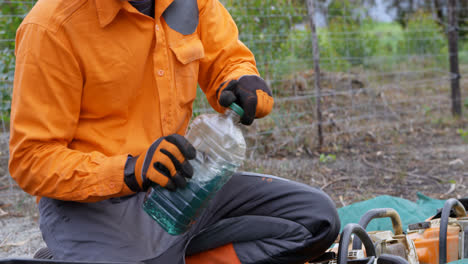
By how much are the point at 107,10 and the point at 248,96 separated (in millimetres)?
699

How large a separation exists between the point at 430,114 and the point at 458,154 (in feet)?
6.26

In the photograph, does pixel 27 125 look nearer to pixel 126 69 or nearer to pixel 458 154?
pixel 126 69

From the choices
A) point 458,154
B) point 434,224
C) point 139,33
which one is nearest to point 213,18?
point 139,33

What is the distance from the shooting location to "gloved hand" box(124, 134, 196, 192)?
1.94 metres

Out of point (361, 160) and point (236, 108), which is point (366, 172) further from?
point (236, 108)

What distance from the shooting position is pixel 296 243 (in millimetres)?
2342

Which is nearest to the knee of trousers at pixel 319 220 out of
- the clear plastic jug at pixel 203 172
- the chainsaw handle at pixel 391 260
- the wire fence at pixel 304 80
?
the chainsaw handle at pixel 391 260

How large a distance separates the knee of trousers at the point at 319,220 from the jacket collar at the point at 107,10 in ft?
3.86

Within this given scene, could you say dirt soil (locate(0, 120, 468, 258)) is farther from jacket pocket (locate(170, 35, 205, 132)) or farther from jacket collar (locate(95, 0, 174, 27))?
jacket collar (locate(95, 0, 174, 27))

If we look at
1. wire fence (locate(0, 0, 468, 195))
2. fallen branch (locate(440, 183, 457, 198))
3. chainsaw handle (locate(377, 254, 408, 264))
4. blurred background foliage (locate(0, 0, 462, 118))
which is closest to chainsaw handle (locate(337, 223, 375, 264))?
chainsaw handle (locate(377, 254, 408, 264))

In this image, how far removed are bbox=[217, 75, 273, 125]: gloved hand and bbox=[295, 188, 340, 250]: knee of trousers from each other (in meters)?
0.47

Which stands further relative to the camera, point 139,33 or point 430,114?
point 430,114

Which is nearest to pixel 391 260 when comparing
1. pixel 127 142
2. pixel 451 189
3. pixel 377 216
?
pixel 377 216

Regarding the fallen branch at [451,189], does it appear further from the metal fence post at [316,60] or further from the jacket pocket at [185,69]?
the jacket pocket at [185,69]
